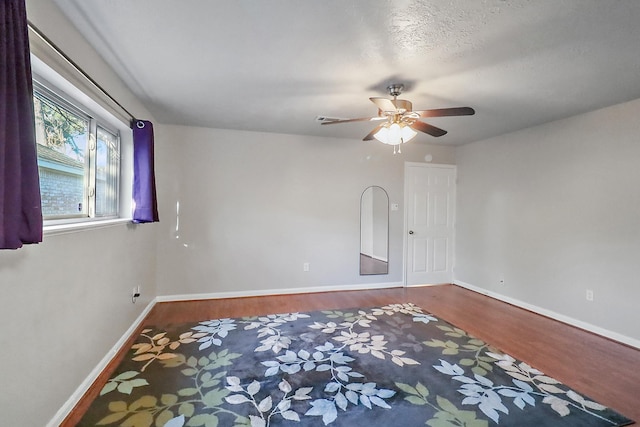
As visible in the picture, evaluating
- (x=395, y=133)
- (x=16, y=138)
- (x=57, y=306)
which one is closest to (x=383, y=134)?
(x=395, y=133)

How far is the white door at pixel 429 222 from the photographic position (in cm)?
482

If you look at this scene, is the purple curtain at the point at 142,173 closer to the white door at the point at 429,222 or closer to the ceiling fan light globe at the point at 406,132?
the ceiling fan light globe at the point at 406,132

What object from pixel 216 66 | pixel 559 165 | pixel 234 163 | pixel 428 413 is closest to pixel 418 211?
pixel 559 165

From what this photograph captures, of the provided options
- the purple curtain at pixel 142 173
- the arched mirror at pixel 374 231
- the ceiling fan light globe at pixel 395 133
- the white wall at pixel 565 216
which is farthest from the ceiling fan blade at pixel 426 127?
the purple curtain at pixel 142 173

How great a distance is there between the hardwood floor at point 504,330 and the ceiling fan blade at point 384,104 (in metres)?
2.40

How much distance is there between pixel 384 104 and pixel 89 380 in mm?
2894

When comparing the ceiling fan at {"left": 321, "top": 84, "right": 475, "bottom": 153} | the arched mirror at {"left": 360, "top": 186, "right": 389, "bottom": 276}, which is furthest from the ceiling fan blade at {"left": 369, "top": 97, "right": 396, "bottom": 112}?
the arched mirror at {"left": 360, "top": 186, "right": 389, "bottom": 276}

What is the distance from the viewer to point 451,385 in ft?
6.93

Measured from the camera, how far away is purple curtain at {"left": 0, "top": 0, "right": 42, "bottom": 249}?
3.61 feet

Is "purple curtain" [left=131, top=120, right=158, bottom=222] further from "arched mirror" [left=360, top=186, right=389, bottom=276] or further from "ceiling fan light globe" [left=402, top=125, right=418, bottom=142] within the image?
"arched mirror" [left=360, top=186, right=389, bottom=276]

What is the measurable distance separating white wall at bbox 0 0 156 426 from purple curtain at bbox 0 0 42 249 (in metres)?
0.23

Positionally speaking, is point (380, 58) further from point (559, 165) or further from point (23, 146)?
point (559, 165)

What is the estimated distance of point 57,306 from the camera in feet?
5.47

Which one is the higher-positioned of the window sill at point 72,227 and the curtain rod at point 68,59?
the curtain rod at point 68,59
